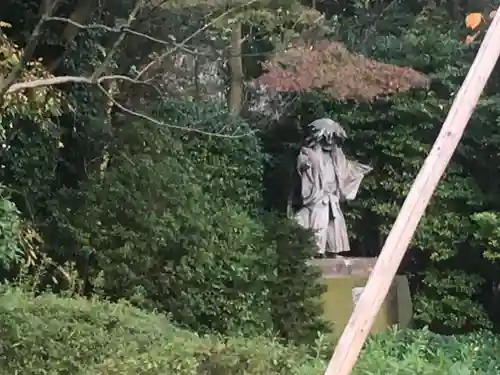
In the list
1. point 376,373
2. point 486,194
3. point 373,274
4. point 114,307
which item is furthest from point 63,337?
point 486,194

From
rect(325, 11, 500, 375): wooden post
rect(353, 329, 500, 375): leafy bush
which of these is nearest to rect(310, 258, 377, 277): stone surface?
rect(353, 329, 500, 375): leafy bush

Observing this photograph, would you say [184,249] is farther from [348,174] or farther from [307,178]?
[348,174]

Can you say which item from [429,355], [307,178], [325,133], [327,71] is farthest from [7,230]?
[325,133]

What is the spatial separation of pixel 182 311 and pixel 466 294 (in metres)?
2.98

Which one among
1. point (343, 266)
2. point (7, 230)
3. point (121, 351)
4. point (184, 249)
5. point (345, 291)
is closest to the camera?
point (121, 351)

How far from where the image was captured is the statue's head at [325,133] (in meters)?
6.78

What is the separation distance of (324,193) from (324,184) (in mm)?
84

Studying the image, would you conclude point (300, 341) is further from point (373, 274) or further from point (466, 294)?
point (373, 274)

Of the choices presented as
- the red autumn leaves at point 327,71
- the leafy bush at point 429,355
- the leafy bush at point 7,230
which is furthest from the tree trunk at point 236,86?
the leafy bush at point 7,230

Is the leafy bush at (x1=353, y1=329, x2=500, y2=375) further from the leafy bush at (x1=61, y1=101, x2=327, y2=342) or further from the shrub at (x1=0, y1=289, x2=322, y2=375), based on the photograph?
the leafy bush at (x1=61, y1=101, x2=327, y2=342)

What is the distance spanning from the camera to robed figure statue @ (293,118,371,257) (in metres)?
6.78

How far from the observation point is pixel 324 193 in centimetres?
682

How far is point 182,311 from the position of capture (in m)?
5.35

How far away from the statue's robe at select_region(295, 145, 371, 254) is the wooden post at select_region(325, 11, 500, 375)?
4824mm
